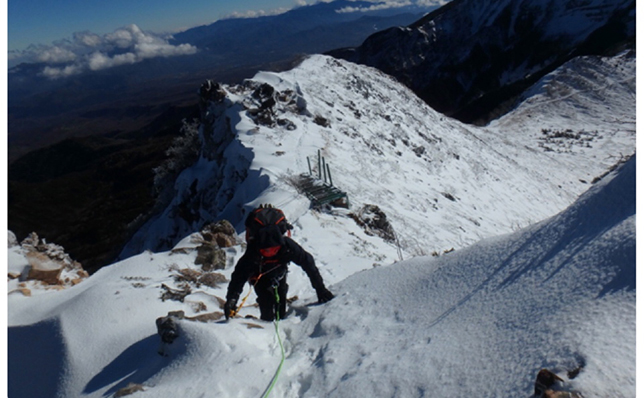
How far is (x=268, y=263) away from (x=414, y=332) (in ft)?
6.69

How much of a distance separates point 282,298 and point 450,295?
217 cm

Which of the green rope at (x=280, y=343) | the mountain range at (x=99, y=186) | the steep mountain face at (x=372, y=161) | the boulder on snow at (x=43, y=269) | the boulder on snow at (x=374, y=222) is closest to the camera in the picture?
the green rope at (x=280, y=343)

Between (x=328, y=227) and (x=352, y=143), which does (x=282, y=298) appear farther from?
(x=352, y=143)

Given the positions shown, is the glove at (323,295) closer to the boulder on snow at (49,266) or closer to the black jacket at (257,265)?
the black jacket at (257,265)

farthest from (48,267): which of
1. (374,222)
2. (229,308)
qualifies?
(374,222)

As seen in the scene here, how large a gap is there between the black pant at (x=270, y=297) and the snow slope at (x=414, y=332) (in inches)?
9.2

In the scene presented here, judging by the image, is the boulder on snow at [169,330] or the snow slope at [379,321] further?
the boulder on snow at [169,330]

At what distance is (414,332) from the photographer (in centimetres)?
430

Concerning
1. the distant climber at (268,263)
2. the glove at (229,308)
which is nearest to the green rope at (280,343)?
the distant climber at (268,263)

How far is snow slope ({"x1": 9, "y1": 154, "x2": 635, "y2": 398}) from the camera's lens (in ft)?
10.0

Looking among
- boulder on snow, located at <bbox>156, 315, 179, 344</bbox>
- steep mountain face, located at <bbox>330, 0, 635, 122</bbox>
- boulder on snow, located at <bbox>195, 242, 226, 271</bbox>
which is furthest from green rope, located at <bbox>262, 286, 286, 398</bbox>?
steep mountain face, located at <bbox>330, 0, 635, 122</bbox>

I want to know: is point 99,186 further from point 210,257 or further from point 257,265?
point 257,265

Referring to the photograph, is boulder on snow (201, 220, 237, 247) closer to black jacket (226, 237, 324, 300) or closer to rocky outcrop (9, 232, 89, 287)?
rocky outcrop (9, 232, 89, 287)

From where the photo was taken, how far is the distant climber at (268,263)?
523cm
